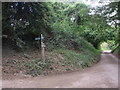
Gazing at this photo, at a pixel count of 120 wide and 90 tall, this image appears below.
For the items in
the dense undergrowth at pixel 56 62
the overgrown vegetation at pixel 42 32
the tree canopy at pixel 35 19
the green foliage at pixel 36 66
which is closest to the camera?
the green foliage at pixel 36 66

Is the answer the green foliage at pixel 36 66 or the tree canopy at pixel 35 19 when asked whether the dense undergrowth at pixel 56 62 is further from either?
the tree canopy at pixel 35 19

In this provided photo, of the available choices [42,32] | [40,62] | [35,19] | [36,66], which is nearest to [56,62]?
[40,62]

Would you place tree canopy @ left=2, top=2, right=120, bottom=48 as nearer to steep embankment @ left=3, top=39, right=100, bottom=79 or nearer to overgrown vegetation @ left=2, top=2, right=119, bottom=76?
overgrown vegetation @ left=2, top=2, right=119, bottom=76

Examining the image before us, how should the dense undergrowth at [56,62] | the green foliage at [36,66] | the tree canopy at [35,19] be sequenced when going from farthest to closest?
the tree canopy at [35,19]
the dense undergrowth at [56,62]
the green foliage at [36,66]

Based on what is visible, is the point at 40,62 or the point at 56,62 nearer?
the point at 40,62

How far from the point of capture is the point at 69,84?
593 centimetres

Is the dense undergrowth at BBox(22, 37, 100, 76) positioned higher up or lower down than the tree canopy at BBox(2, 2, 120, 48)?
lower down

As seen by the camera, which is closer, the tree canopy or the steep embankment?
the steep embankment

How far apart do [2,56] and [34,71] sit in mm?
2225

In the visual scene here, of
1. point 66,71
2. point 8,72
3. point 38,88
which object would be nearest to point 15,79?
point 8,72

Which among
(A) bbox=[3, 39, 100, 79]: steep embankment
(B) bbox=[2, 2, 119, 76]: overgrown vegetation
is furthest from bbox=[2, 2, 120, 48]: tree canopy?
(A) bbox=[3, 39, 100, 79]: steep embankment

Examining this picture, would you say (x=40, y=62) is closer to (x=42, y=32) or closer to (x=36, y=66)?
(x=36, y=66)

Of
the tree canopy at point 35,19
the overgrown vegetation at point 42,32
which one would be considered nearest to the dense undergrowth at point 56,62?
the overgrown vegetation at point 42,32

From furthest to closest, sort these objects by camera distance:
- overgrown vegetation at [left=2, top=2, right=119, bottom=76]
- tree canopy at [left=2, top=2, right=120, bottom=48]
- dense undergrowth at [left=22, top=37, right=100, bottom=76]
Answer: 1. tree canopy at [left=2, top=2, right=120, bottom=48]
2. overgrown vegetation at [left=2, top=2, right=119, bottom=76]
3. dense undergrowth at [left=22, top=37, right=100, bottom=76]
